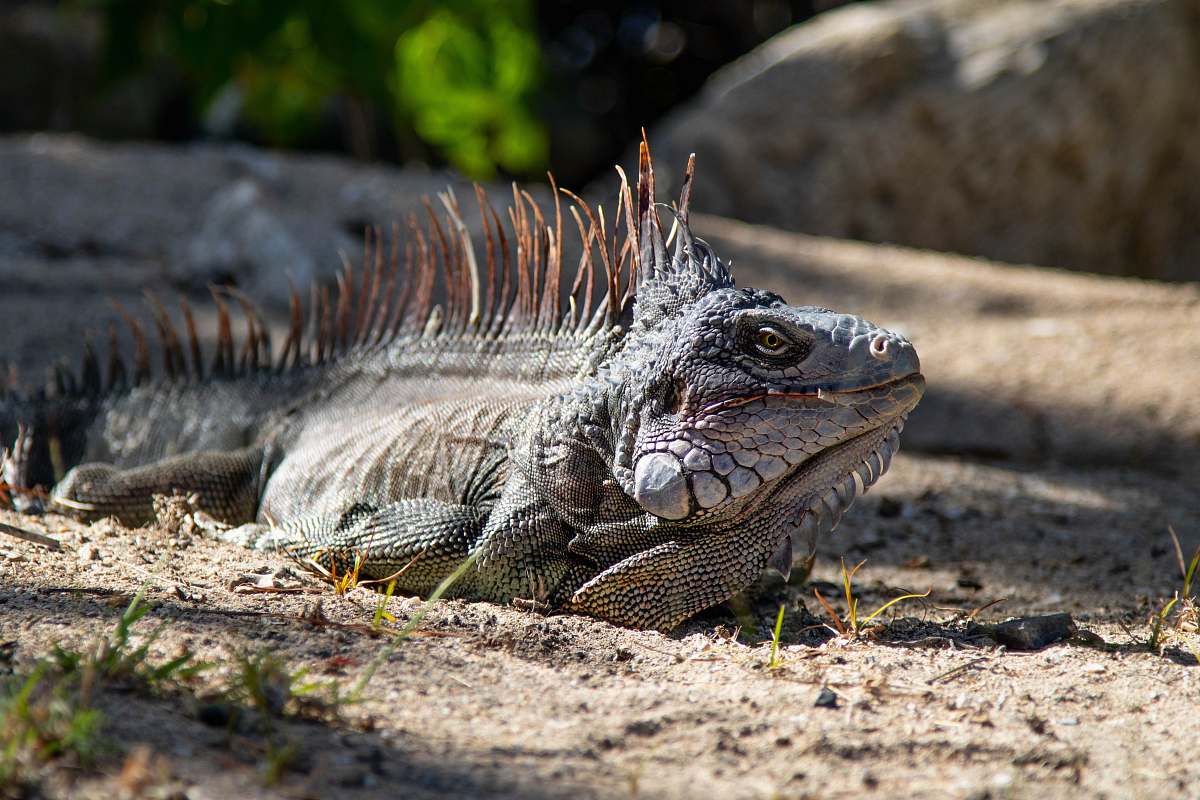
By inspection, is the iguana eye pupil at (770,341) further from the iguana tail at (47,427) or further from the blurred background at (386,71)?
the blurred background at (386,71)

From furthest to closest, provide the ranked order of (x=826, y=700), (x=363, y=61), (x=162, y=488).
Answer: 1. (x=363, y=61)
2. (x=162, y=488)
3. (x=826, y=700)

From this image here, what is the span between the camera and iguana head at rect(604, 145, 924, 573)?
139 inches

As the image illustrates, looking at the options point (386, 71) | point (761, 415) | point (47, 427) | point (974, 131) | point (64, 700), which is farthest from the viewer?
point (974, 131)

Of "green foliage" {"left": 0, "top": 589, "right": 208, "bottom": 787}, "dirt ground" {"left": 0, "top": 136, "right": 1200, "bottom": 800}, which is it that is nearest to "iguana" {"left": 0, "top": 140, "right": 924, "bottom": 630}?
"dirt ground" {"left": 0, "top": 136, "right": 1200, "bottom": 800}

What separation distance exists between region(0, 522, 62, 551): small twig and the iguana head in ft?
6.42

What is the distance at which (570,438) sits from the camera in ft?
12.6

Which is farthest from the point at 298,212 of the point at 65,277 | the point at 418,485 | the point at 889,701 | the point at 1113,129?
the point at 1113,129

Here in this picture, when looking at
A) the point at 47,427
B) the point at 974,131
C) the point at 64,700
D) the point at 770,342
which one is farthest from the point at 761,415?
the point at 974,131

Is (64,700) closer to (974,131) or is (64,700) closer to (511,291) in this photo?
(511,291)

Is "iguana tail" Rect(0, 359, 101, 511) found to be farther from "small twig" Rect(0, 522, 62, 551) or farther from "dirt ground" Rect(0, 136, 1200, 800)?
"small twig" Rect(0, 522, 62, 551)

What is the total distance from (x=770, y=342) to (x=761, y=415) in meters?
0.23

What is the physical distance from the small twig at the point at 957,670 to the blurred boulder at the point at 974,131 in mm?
8833

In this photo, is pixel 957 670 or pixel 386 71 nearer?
pixel 957 670

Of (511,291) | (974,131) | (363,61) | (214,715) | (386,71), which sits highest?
(363,61)
